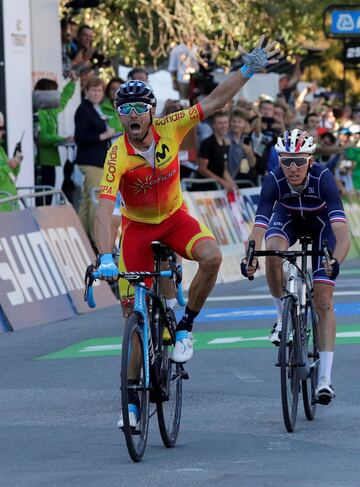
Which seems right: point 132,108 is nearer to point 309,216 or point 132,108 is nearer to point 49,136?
point 309,216

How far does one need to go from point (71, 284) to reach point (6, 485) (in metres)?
9.11

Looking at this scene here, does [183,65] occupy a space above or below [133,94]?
below

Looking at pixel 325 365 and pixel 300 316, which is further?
pixel 325 365

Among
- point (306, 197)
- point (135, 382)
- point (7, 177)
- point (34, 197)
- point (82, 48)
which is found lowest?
point (34, 197)

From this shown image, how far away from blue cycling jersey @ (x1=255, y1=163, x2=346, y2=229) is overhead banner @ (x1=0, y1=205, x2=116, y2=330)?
5.63 metres

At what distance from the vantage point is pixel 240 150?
73.2 ft

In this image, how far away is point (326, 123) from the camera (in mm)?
31391

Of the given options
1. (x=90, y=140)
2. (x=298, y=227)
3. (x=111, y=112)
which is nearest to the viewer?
→ (x=298, y=227)

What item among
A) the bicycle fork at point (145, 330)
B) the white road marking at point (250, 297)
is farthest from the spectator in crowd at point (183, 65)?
the bicycle fork at point (145, 330)

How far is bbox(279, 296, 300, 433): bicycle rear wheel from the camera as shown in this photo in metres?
9.48

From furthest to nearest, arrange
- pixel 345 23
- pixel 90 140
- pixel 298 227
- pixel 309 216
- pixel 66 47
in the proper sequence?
pixel 345 23 < pixel 66 47 < pixel 90 140 < pixel 298 227 < pixel 309 216

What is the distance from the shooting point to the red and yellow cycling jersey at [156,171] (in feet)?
31.7

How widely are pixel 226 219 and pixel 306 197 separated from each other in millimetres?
11189

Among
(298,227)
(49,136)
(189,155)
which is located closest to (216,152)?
(189,155)
